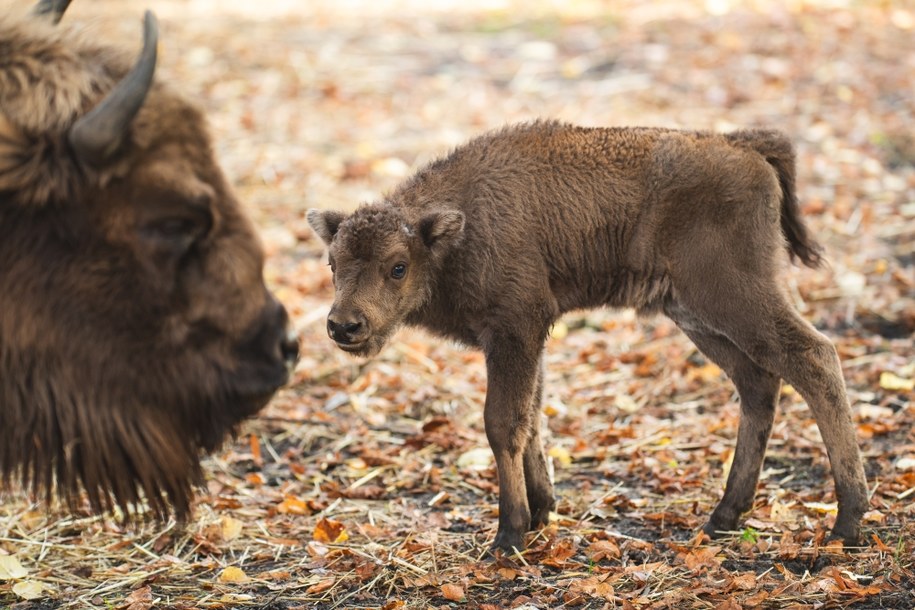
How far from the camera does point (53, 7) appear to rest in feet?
16.2

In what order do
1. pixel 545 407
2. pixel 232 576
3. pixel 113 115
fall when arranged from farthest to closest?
1. pixel 545 407
2. pixel 232 576
3. pixel 113 115

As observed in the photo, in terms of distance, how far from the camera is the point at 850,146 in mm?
14156

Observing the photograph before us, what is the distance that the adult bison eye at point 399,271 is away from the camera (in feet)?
21.4

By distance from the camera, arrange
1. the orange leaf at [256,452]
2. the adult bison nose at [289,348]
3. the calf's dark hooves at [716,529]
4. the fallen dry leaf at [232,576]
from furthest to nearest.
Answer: the orange leaf at [256,452]
the calf's dark hooves at [716,529]
the fallen dry leaf at [232,576]
the adult bison nose at [289,348]

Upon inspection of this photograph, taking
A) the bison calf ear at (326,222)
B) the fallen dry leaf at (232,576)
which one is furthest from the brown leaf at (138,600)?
the bison calf ear at (326,222)

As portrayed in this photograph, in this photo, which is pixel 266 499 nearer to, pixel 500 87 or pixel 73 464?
pixel 73 464

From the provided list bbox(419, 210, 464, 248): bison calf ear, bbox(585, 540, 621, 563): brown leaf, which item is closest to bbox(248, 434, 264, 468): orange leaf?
bbox(419, 210, 464, 248): bison calf ear

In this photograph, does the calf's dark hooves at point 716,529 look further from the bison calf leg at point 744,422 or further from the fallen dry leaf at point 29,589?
the fallen dry leaf at point 29,589

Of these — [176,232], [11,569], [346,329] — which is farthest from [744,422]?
[11,569]

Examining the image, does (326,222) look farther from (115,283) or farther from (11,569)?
(115,283)

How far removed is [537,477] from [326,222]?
6.47ft

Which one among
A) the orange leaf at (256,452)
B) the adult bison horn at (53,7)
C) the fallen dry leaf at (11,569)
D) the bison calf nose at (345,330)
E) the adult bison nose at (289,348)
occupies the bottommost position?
the orange leaf at (256,452)

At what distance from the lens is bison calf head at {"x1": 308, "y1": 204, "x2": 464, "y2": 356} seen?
636 cm

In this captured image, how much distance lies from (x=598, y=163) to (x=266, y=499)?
2936mm
